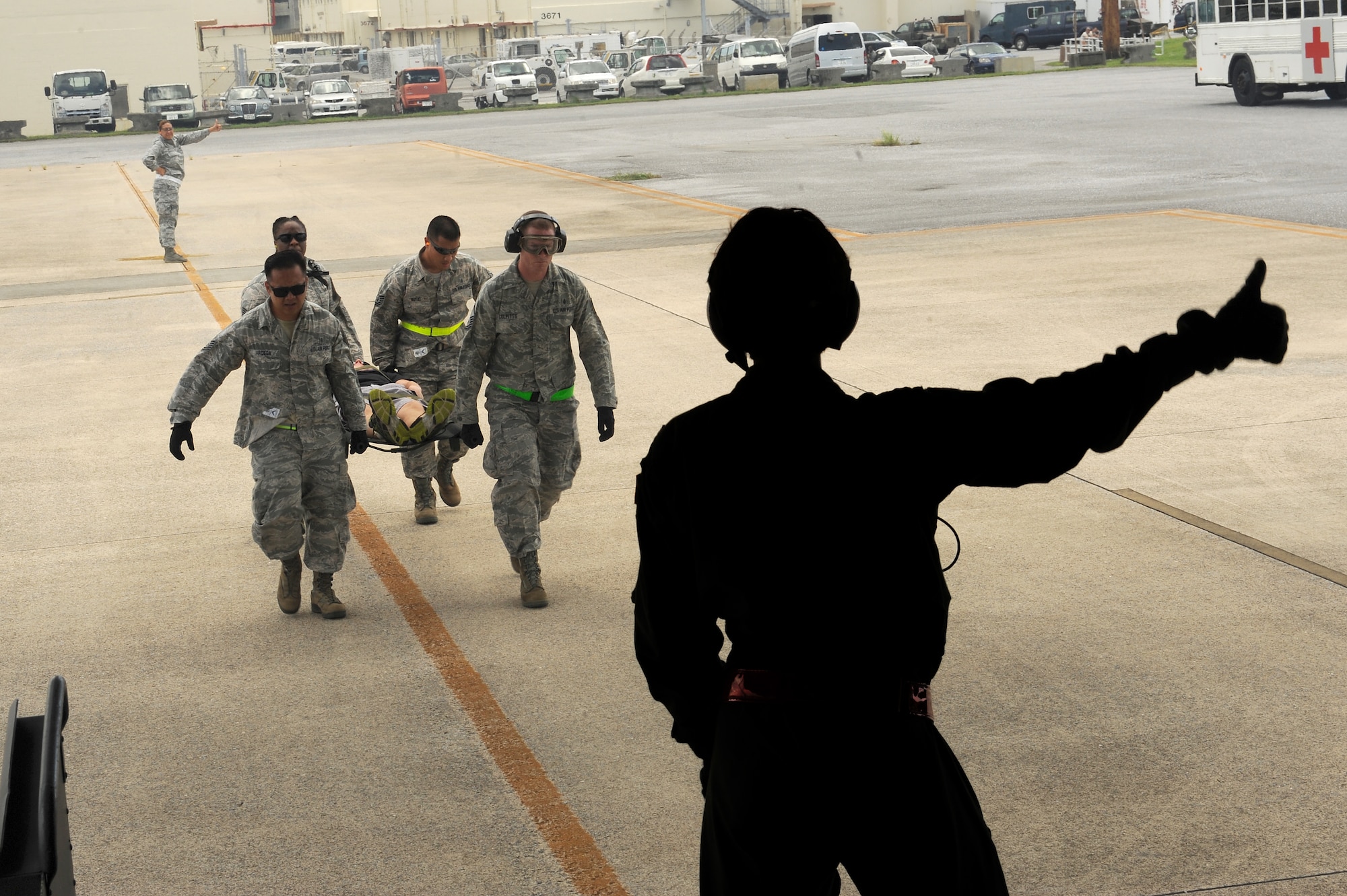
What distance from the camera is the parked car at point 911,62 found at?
2271 inches

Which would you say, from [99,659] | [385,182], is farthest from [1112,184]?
[99,659]

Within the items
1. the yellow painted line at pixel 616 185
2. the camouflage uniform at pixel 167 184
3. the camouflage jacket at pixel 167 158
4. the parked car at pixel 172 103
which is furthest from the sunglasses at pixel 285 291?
the parked car at pixel 172 103

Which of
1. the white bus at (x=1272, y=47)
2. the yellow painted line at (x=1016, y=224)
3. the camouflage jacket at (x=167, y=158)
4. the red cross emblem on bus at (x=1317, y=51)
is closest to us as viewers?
the yellow painted line at (x=1016, y=224)

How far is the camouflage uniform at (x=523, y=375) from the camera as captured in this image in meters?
6.88

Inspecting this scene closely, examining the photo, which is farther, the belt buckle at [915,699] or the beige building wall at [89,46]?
the beige building wall at [89,46]

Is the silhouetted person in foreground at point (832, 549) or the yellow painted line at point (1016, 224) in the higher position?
the yellow painted line at point (1016, 224)

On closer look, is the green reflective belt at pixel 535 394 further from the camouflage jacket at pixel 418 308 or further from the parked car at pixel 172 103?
the parked car at pixel 172 103

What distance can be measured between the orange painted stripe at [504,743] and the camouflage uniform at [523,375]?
61cm

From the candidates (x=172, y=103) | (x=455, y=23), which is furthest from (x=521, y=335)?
(x=455, y=23)

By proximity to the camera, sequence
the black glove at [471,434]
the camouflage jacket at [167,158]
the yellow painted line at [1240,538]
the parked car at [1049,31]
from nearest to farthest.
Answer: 1. the yellow painted line at [1240,538]
2. the black glove at [471,434]
3. the camouflage jacket at [167,158]
4. the parked car at [1049,31]

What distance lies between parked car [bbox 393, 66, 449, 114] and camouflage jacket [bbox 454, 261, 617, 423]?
171 ft

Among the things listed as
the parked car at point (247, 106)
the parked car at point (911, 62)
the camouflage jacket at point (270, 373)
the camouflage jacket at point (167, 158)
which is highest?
the parked car at point (911, 62)

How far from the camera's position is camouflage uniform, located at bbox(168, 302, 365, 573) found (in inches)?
262

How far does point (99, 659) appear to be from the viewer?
648cm
